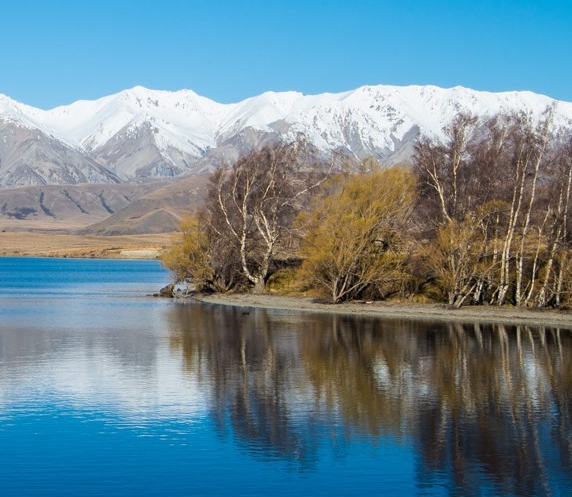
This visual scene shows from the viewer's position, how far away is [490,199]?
6081 centimetres

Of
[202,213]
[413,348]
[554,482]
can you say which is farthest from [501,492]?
[202,213]

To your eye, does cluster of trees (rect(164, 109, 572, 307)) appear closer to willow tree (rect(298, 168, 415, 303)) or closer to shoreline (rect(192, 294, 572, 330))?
willow tree (rect(298, 168, 415, 303))

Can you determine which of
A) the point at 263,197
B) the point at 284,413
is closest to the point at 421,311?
the point at 263,197

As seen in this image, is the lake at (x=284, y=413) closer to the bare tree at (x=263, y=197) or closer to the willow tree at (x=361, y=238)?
the willow tree at (x=361, y=238)

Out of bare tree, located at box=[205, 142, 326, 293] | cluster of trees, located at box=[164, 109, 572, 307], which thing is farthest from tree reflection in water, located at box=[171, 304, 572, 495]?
bare tree, located at box=[205, 142, 326, 293]

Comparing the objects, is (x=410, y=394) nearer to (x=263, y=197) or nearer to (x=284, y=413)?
(x=284, y=413)

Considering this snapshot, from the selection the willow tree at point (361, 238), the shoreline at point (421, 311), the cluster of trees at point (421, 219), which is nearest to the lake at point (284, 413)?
the shoreline at point (421, 311)

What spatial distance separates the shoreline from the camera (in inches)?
2125

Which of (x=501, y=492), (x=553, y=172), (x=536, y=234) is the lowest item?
(x=501, y=492)

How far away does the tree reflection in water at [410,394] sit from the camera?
2109cm

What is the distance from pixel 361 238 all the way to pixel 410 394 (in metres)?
34.9

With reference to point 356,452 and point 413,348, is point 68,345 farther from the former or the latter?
point 356,452

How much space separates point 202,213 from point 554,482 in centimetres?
6003

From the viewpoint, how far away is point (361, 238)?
63.2 meters
